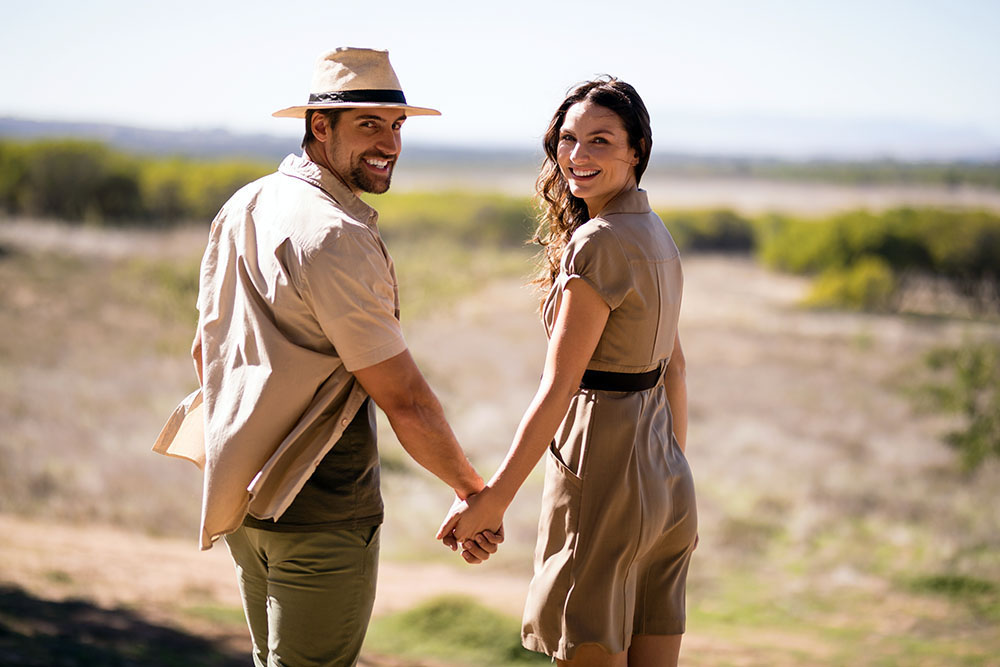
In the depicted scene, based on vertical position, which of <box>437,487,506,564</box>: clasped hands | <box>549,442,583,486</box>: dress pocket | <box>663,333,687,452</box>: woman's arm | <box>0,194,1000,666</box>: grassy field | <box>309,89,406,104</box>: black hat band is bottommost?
<box>0,194,1000,666</box>: grassy field

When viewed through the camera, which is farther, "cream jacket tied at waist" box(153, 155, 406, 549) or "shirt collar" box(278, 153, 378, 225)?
"shirt collar" box(278, 153, 378, 225)

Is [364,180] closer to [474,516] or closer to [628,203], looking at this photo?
[628,203]

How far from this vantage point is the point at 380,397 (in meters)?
2.06

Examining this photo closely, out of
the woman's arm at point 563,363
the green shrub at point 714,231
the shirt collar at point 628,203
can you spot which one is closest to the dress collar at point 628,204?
the shirt collar at point 628,203

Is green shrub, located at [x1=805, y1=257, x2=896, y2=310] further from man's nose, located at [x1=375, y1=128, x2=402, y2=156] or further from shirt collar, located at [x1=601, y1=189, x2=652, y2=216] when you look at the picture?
→ man's nose, located at [x1=375, y1=128, x2=402, y2=156]

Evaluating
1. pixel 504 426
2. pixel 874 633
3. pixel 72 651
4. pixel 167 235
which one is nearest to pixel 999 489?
pixel 874 633

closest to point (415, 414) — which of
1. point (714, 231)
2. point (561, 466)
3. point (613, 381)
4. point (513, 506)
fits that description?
point (561, 466)

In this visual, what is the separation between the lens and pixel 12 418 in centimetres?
1045

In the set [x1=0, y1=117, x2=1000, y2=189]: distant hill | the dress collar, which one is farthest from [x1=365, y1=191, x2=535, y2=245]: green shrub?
the dress collar

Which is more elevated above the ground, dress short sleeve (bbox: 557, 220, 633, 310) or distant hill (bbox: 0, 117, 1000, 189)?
distant hill (bbox: 0, 117, 1000, 189)

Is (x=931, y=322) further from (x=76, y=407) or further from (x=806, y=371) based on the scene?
(x=76, y=407)

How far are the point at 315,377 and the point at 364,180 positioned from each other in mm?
499

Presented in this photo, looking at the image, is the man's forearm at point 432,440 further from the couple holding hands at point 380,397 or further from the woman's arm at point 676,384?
the woman's arm at point 676,384

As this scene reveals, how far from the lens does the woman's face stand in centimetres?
212
